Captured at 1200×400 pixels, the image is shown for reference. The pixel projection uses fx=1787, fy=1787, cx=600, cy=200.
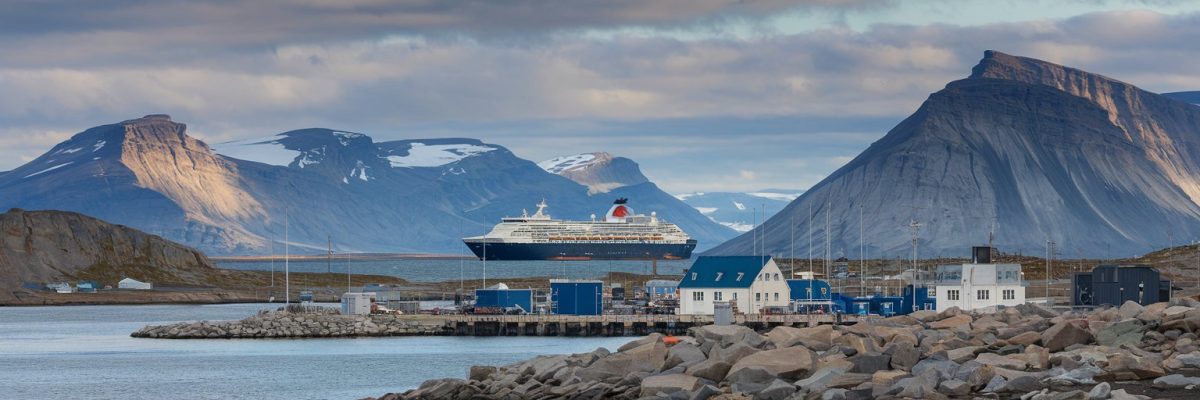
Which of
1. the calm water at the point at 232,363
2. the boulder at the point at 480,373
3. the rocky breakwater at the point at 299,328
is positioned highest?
the boulder at the point at 480,373

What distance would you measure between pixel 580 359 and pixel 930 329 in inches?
310

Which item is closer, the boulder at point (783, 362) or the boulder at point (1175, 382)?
the boulder at point (1175, 382)

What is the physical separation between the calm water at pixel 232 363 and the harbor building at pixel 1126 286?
1827 cm

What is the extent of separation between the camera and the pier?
81062mm

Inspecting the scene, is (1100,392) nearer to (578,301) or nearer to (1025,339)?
(1025,339)

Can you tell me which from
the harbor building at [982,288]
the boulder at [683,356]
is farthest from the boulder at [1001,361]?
the harbor building at [982,288]

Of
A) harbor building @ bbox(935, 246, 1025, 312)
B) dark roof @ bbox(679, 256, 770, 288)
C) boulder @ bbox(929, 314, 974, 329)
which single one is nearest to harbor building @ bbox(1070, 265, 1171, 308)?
harbor building @ bbox(935, 246, 1025, 312)

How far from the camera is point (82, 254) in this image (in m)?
160

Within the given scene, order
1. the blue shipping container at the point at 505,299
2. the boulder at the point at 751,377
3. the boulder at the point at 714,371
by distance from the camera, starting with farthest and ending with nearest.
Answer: the blue shipping container at the point at 505,299
the boulder at the point at 714,371
the boulder at the point at 751,377

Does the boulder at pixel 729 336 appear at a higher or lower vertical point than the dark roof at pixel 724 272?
lower

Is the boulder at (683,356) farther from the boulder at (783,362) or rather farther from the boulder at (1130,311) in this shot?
the boulder at (1130,311)

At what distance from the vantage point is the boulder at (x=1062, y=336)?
1312 inches

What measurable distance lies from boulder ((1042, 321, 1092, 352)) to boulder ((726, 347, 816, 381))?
189 inches

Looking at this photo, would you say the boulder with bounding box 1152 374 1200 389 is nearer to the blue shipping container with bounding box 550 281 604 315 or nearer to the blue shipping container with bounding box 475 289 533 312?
the blue shipping container with bounding box 550 281 604 315
